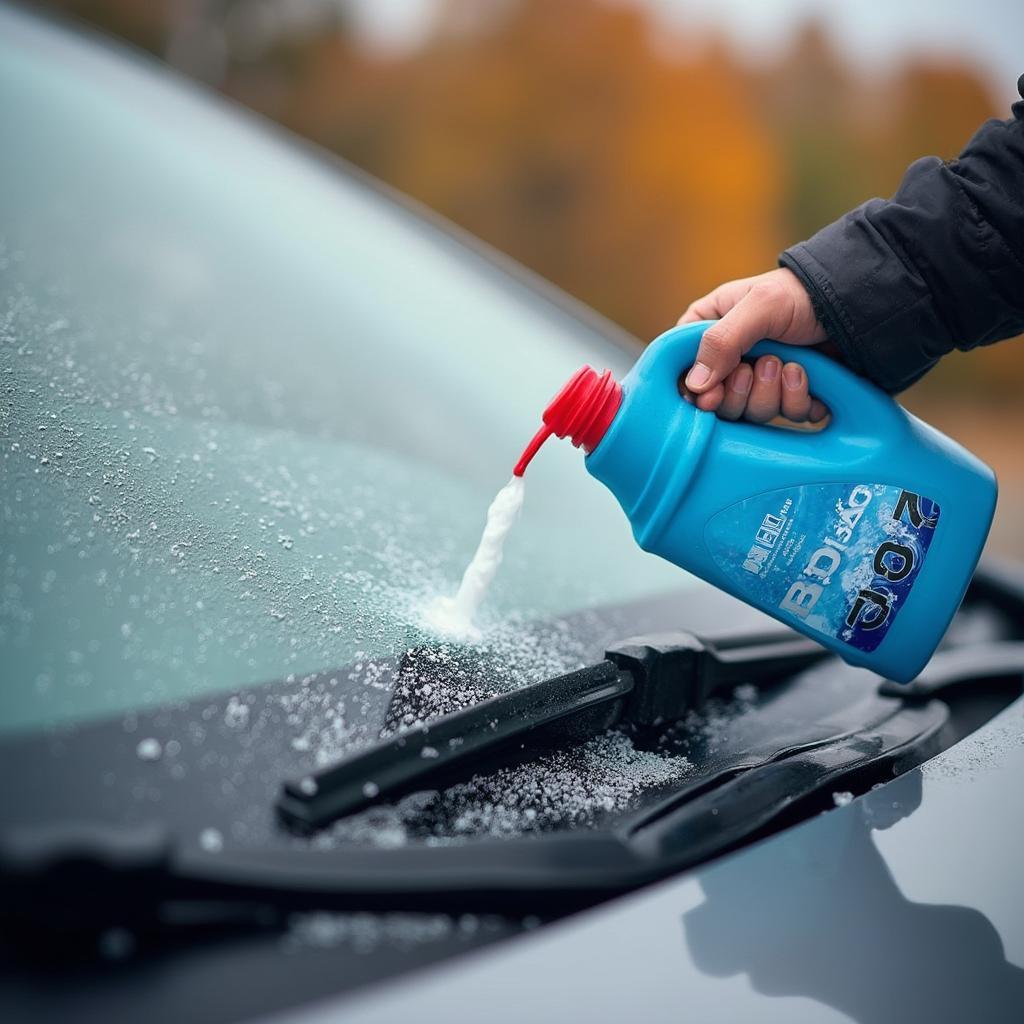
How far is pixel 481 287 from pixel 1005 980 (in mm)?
1685

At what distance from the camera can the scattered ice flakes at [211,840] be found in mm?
735

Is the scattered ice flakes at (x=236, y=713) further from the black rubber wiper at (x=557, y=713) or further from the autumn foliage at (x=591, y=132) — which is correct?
the autumn foliage at (x=591, y=132)

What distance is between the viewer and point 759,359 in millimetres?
1260

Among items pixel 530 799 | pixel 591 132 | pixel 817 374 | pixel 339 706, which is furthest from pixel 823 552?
pixel 591 132

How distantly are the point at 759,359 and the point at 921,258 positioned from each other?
24 centimetres

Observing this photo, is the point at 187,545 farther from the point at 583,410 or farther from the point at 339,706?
the point at 583,410

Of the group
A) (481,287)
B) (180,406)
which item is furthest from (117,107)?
(180,406)

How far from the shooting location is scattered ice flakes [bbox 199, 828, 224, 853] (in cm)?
74

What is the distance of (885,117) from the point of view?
44.1ft

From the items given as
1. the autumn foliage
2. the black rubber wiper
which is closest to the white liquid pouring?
the black rubber wiper

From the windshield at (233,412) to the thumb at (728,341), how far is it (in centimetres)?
36

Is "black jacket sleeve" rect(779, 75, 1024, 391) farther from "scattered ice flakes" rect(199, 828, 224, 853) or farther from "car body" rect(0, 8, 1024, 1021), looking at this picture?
"scattered ice flakes" rect(199, 828, 224, 853)

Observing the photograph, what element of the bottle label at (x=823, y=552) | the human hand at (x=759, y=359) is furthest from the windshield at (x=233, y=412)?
the human hand at (x=759, y=359)

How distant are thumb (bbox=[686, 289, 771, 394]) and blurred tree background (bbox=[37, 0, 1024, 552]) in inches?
388
